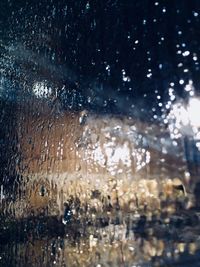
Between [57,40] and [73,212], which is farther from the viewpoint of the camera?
[57,40]

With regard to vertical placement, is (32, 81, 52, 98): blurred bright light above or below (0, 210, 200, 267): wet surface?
above

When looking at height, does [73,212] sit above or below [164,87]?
below

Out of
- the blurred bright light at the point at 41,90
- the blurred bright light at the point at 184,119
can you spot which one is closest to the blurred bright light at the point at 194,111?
the blurred bright light at the point at 184,119

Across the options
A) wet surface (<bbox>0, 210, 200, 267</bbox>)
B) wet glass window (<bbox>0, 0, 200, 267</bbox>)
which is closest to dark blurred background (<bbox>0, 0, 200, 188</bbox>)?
wet glass window (<bbox>0, 0, 200, 267</bbox>)

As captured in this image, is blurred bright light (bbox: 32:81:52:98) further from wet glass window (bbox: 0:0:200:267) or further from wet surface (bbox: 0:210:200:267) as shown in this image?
wet surface (bbox: 0:210:200:267)

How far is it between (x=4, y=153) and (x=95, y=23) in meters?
0.94

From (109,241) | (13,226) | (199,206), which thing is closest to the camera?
(199,206)

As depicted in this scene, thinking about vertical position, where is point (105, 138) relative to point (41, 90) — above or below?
below

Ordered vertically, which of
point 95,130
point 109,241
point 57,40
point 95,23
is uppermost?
point 57,40

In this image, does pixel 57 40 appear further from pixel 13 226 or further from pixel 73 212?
pixel 13 226

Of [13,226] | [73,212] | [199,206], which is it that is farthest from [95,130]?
[13,226]

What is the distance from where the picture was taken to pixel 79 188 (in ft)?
3.50

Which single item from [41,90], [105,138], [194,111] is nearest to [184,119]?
[194,111]

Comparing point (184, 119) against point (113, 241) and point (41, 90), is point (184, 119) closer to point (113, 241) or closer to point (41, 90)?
point (113, 241)
